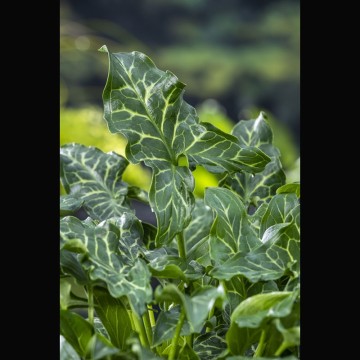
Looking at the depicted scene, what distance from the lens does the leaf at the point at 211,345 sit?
23.3 inches

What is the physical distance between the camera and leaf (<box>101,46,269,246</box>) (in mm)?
605

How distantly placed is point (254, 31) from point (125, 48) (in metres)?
2.38

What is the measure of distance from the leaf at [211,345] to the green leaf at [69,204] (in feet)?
0.61

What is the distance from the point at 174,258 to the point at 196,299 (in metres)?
0.10

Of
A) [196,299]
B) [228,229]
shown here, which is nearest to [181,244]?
[228,229]

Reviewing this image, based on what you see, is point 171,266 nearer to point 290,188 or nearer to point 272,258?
point 272,258

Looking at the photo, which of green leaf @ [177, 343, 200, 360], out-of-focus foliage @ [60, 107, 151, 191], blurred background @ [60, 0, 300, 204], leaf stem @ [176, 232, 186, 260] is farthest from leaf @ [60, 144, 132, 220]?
blurred background @ [60, 0, 300, 204]

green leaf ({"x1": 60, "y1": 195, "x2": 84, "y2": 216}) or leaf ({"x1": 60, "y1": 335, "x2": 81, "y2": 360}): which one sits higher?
green leaf ({"x1": 60, "y1": 195, "x2": 84, "y2": 216})

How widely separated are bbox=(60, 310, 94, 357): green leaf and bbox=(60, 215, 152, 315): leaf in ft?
0.11

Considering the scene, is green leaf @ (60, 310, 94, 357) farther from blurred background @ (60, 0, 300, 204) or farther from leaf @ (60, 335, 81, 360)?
blurred background @ (60, 0, 300, 204)
